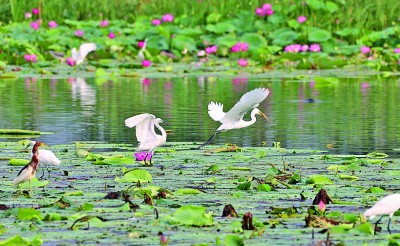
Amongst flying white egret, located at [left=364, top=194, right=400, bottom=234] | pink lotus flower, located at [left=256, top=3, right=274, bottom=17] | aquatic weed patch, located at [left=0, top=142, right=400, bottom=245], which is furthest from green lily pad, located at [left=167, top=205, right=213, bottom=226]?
pink lotus flower, located at [left=256, top=3, right=274, bottom=17]

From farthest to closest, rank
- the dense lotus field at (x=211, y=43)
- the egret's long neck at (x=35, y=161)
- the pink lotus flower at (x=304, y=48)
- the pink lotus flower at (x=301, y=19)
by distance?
the pink lotus flower at (x=301, y=19) → the pink lotus flower at (x=304, y=48) → the dense lotus field at (x=211, y=43) → the egret's long neck at (x=35, y=161)

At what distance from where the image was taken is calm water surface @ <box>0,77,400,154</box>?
34.3 feet

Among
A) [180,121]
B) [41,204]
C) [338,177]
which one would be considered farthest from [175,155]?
[180,121]

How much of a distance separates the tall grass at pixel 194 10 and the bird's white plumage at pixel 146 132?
14085 millimetres

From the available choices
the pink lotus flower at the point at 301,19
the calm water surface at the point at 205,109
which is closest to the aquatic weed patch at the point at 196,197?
the calm water surface at the point at 205,109

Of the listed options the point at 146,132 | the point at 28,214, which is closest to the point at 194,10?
the point at 146,132

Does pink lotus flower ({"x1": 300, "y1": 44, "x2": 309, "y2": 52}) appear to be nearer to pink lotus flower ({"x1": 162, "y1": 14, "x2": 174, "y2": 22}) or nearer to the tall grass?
the tall grass

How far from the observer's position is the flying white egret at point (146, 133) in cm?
845

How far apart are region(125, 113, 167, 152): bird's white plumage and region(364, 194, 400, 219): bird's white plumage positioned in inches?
118

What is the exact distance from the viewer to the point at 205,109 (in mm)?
13586

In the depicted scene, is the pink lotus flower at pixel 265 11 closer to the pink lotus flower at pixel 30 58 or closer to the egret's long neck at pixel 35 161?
the pink lotus flower at pixel 30 58

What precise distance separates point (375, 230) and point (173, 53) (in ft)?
51.9

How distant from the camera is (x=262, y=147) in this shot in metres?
9.41

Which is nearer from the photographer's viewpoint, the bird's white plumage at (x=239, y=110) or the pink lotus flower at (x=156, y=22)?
the bird's white plumage at (x=239, y=110)
